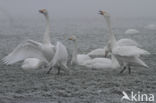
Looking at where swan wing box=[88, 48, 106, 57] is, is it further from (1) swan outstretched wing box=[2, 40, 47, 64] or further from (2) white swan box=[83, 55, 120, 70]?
(1) swan outstretched wing box=[2, 40, 47, 64]

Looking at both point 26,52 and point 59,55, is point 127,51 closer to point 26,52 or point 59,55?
A: point 59,55

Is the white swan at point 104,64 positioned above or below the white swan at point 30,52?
below

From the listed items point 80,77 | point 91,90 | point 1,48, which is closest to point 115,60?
point 80,77

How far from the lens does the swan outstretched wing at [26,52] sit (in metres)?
9.38

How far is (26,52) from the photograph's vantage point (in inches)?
376

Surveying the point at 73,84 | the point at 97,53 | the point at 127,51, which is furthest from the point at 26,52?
the point at 97,53

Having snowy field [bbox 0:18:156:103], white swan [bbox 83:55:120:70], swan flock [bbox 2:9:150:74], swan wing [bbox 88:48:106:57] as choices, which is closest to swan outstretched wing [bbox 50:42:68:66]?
swan flock [bbox 2:9:150:74]

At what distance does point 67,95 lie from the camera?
21.7 ft

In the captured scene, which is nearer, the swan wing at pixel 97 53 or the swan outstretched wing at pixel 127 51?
the swan outstretched wing at pixel 127 51

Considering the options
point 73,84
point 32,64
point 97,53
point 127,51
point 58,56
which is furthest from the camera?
point 97,53

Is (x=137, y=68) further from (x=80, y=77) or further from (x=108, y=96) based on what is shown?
(x=108, y=96)

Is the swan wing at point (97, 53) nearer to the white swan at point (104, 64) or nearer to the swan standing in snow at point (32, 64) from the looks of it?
the white swan at point (104, 64)

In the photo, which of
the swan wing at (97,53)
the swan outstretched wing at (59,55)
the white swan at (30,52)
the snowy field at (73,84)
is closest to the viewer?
the snowy field at (73,84)

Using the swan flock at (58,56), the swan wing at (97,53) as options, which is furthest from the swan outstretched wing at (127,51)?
the swan wing at (97,53)
